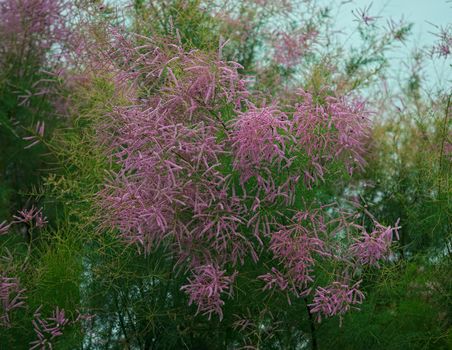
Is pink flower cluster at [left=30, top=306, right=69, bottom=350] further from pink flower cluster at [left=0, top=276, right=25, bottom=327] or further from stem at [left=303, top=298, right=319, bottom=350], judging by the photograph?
stem at [left=303, top=298, right=319, bottom=350]

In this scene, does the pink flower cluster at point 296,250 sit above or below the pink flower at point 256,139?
below

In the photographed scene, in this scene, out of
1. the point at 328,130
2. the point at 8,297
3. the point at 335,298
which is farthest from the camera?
the point at 8,297

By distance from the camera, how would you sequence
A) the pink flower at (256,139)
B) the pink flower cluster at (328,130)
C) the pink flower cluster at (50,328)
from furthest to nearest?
the pink flower cluster at (50,328) < the pink flower cluster at (328,130) < the pink flower at (256,139)

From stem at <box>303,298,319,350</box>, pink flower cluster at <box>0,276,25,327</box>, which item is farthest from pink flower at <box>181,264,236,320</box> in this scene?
pink flower cluster at <box>0,276,25,327</box>

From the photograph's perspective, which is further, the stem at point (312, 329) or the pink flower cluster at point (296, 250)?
the stem at point (312, 329)

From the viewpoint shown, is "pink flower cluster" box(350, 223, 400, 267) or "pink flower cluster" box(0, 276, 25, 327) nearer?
"pink flower cluster" box(350, 223, 400, 267)

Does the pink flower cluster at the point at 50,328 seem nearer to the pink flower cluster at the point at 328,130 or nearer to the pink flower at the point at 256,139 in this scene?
the pink flower at the point at 256,139

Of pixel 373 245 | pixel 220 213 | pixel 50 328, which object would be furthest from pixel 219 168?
pixel 50 328

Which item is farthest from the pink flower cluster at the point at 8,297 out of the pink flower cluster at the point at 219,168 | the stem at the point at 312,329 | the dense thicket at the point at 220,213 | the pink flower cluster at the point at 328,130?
the pink flower cluster at the point at 328,130

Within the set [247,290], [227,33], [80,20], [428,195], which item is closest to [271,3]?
[227,33]

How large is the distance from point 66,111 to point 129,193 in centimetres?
348

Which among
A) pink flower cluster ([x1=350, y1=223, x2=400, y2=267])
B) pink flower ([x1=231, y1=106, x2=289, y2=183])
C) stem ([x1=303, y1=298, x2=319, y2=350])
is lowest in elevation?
Result: stem ([x1=303, y1=298, x2=319, y2=350])

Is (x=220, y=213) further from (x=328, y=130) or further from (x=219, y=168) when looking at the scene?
(x=328, y=130)

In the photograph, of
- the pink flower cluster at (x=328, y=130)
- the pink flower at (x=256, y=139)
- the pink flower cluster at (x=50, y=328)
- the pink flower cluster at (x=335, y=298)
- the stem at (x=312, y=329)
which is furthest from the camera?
the stem at (x=312, y=329)
